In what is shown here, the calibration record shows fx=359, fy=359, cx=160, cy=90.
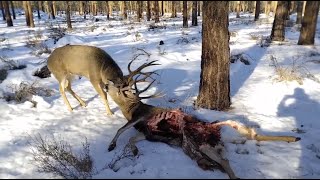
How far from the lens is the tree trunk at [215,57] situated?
634 centimetres

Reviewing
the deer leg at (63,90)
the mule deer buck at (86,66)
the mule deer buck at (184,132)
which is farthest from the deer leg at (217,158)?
the deer leg at (63,90)

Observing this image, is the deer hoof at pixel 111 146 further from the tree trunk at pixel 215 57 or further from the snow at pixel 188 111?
the tree trunk at pixel 215 57

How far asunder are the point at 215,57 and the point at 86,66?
8.48 ft

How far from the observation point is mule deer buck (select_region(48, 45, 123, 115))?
6897 millimetres

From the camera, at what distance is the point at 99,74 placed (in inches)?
278

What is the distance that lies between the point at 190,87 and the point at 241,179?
4.86m

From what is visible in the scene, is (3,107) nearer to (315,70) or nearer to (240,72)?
(240,72)

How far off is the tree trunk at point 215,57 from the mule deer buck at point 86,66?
5.34 feet

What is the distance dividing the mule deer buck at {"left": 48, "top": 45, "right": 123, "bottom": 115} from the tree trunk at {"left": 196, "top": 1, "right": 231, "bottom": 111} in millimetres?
1627

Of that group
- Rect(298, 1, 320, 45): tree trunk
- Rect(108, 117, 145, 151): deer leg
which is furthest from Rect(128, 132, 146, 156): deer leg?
Rect(298, 1, 320, 45): tree trunk

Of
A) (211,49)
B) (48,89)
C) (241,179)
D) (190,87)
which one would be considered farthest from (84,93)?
(241,179)

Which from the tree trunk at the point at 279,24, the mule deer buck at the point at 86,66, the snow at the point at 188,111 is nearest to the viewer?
the snow at the point at 188,111

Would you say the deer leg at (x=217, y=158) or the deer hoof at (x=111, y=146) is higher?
the deer leg at (x=217, y=158)

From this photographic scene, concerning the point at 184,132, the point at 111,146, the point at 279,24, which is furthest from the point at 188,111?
the point at 279,24
